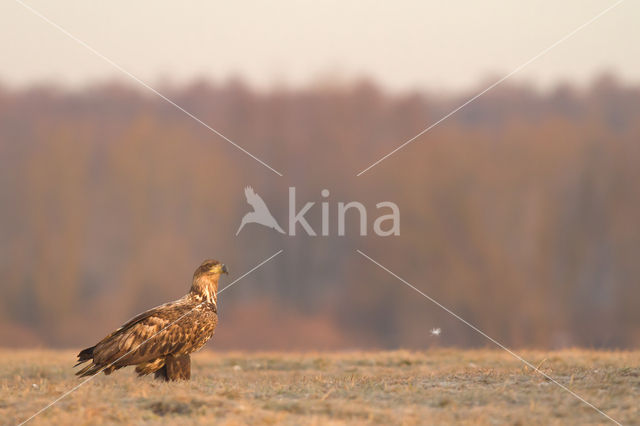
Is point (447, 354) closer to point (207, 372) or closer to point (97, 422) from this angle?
point (207, 372)

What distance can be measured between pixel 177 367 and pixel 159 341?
0.67 meters

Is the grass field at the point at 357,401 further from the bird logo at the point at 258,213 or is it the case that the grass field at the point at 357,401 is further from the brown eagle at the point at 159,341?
A: the bird logo at the point at 258,213

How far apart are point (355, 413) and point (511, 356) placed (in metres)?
10.8

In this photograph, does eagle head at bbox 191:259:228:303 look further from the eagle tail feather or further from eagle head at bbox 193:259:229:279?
the eagle tail feather

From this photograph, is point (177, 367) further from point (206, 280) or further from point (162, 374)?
point (206, 280)

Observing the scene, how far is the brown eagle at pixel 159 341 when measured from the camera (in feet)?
38.7

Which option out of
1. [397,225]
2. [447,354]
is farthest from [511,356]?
[397,225]

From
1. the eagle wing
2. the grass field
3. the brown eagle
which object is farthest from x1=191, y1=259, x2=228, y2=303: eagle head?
the grass field

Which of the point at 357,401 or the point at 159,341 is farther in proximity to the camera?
the point at 159,341

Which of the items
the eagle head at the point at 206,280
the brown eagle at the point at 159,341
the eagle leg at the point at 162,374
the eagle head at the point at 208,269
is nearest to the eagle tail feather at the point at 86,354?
the brown eagle at the point at 159,341

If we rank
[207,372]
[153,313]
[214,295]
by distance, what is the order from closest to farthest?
[153,313] → [214,295] → [207,372]

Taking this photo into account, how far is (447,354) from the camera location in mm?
20094

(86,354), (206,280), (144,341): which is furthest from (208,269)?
(86,354)

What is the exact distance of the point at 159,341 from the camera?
11883mm
